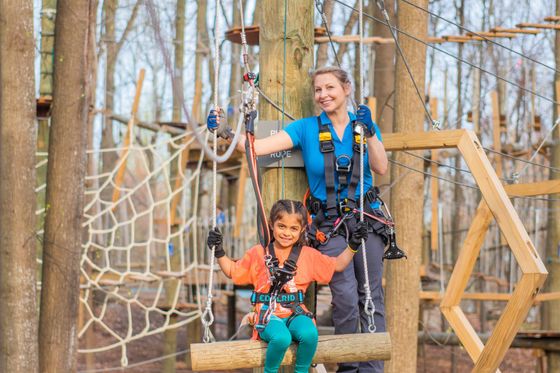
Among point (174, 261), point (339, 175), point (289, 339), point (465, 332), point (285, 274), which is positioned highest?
point (339, 175)

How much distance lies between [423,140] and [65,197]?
3.18 m

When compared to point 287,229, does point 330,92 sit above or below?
above

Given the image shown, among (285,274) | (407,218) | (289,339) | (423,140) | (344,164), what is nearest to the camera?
(289,339)

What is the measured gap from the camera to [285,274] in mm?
4211

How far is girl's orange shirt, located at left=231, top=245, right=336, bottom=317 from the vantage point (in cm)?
429

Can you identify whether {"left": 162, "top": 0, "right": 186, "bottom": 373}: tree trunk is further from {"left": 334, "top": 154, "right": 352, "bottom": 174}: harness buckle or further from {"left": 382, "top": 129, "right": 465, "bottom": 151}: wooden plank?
{"left": 334, "top": 154, "right": 352, "bottom": 174}: harness buckle

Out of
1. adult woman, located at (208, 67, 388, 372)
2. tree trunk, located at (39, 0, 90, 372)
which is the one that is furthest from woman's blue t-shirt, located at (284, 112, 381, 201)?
tree trunk, located at (39, 0, 90, 372)

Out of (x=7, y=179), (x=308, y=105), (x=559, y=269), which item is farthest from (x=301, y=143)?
(x=559, y=269)

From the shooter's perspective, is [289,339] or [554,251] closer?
[289,339]

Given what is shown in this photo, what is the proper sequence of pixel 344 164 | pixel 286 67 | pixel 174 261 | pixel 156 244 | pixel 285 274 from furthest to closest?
pixel 156 244 < pixel 174 261 < pixel 286 67 < pixel 344 164 < pixel 285 274

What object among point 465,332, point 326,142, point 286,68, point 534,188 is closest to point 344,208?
point 326,142

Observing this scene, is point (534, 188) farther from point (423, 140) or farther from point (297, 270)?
point (297, 270)

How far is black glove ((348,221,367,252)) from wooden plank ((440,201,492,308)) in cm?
182

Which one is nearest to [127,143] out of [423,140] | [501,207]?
[423,140]
